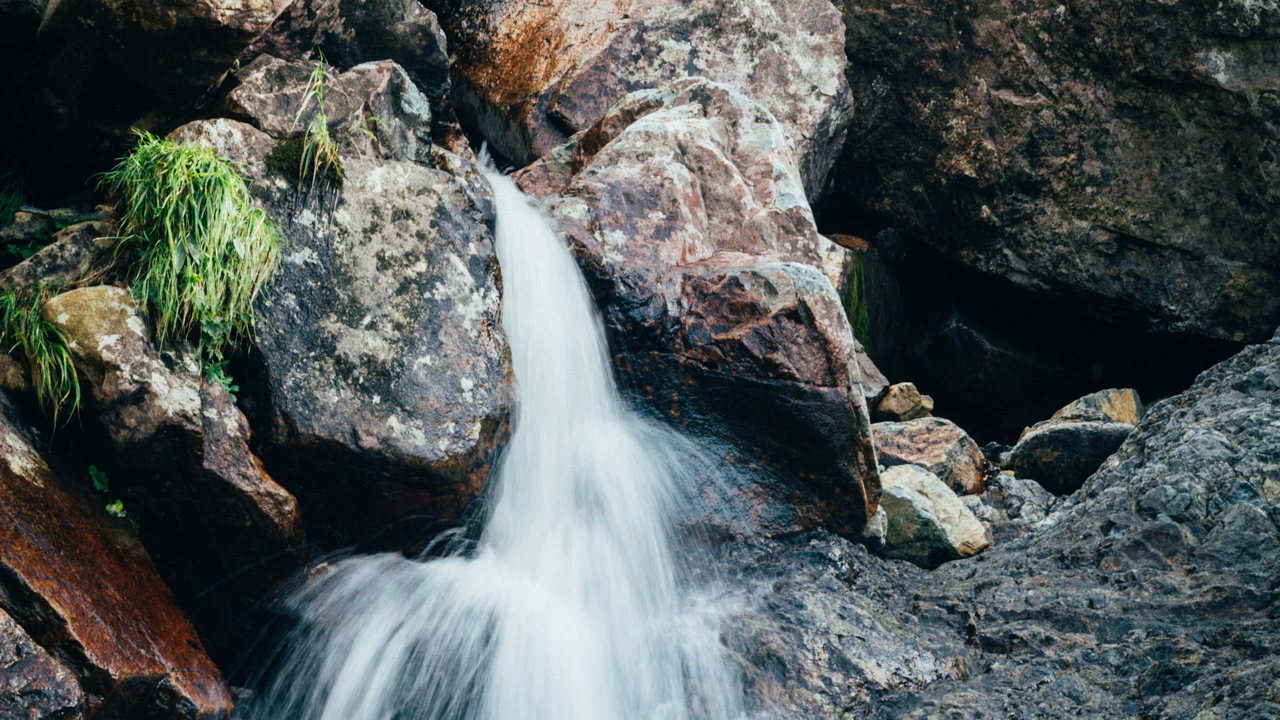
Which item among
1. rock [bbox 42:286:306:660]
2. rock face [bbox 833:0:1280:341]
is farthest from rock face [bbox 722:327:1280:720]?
rock face [bbox 833:0:1280:341]

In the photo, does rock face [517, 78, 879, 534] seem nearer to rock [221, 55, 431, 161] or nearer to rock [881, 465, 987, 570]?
rock [881, 465, 987, 570]

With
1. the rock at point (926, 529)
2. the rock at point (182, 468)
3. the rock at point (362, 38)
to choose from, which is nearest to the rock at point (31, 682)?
the rock at point (182, 468)

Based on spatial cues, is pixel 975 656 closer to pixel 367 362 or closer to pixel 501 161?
pixel 367 362

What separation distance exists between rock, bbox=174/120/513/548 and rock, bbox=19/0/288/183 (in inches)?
12.4

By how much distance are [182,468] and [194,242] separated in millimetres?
1068

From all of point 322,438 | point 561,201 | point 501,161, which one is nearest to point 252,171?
point 322,438

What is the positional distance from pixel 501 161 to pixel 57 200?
Result: 4485 millimetres

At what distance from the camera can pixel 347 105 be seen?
464 centimetres

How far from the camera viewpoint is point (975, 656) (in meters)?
3.87

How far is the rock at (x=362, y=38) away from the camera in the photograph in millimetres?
5062

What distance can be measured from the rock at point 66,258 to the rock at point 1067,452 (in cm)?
745

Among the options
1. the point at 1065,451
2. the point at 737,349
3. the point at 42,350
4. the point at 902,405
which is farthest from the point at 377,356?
the point at 902,405

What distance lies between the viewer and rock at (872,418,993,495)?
7.05m

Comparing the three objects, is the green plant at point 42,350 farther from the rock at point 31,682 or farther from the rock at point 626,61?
the rock at point 626,61
